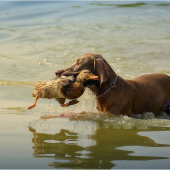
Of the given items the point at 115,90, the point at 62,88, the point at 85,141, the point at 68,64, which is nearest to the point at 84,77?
the point at 62,88

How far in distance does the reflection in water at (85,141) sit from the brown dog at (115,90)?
329mm

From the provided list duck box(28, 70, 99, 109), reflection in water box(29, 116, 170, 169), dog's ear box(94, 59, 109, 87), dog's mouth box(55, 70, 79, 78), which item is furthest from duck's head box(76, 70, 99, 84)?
reflection in water box(29, 116, 170, 169)

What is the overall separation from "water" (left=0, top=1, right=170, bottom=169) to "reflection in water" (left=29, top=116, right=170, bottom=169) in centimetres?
1

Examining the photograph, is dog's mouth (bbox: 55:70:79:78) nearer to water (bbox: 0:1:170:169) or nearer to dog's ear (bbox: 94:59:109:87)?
dog's ear (bbox: 94:59:109:87)

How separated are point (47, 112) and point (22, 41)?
772 cm

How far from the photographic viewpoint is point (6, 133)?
4.46 m

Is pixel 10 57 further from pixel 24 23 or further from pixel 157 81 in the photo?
pixel 24 23

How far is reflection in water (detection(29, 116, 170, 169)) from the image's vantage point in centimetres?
366

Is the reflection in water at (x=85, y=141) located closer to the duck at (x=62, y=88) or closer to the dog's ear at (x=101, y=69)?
the duck at (x=62, y=88)

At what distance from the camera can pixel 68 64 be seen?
34.5ft

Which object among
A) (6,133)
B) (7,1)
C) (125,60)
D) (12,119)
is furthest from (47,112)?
(7,1)

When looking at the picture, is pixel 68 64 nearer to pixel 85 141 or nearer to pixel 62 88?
pixel 62 88

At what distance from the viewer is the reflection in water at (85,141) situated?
3662mm

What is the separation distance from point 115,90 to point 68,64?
4908mm
